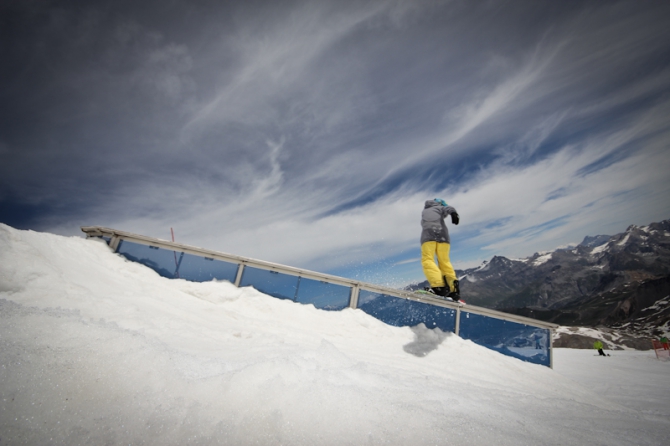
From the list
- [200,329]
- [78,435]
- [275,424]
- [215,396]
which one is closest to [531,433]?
[275,424]

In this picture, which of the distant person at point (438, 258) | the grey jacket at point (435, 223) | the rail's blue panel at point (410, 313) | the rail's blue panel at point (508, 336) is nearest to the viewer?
the rail's blue panel at point (410, 313)

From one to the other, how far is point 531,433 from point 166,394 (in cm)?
224

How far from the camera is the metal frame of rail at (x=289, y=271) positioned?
580 cm

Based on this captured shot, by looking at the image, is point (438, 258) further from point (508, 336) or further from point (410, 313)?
point (508, 336)

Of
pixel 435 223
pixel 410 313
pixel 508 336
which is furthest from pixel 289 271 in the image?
pixel 508 336

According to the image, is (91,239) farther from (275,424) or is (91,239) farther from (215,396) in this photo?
(275,424)

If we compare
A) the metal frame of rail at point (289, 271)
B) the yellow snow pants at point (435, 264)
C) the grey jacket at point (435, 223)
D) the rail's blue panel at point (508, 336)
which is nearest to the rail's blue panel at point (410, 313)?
the metal frame of rail at point (289, 271)

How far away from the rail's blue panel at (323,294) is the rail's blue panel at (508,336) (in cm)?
286

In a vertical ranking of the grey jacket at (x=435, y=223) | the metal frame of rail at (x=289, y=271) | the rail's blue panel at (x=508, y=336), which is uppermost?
the grey jacket at (x=435, y=223)

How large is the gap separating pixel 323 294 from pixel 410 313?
83.8 inches

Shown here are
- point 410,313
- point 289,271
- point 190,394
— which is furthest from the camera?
point 289,271

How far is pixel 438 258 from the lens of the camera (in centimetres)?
641

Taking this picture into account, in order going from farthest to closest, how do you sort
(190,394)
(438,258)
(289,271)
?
(438,258), (289,271), (190,394)

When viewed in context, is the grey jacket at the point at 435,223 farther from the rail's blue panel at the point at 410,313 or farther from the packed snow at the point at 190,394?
the packed snow at the point at 190,394
